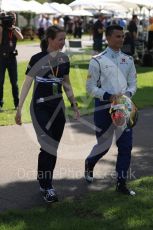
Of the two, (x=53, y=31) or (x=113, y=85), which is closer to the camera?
(x=53, y=31)

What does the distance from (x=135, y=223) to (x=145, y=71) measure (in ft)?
48.3

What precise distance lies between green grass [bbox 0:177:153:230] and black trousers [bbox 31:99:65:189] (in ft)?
1.41

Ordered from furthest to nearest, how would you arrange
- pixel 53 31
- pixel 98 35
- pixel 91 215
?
A: pixel 98 35 < pixel 53 31 < pixel 91 215

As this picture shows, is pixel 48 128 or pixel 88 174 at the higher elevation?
pixel 48 128

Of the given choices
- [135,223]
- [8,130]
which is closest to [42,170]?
[135,223]

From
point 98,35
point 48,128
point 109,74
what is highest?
point 109,74

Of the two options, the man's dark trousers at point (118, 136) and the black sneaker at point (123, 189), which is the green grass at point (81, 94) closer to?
the man's dark trousers at point (118, 136)

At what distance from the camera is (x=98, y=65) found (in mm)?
→ 5535

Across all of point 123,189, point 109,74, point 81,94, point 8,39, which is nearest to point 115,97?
point 109,74

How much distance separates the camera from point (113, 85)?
5.57 meters

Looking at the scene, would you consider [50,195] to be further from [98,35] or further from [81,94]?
[98,35]

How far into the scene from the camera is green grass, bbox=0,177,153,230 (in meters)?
4.75

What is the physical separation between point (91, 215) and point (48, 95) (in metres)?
1.30

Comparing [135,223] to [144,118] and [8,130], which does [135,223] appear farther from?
[144,118]
